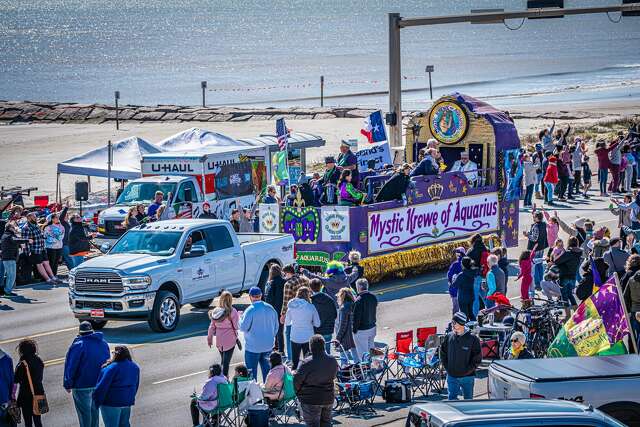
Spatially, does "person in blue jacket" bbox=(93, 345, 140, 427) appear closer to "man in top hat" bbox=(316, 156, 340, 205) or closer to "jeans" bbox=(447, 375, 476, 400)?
"jeans" bbox=(447, 375, 476, 400)

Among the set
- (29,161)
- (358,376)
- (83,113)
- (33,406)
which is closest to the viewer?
(33,406)

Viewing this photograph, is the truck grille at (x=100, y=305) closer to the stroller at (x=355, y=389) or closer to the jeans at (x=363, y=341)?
Result: the jeans at (x=363, y=341)

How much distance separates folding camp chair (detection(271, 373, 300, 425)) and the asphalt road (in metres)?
0.72

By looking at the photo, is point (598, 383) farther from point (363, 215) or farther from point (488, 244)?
point (488, 244)

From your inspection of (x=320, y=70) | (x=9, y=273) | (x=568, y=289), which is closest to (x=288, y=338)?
(x=568, y=289)

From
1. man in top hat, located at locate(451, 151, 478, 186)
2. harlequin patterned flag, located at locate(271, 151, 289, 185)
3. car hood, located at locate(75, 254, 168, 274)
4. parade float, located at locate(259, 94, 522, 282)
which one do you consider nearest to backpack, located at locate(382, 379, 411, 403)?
car hood, located at locate(75, 254, 168, 274)

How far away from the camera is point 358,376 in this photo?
1525 cm

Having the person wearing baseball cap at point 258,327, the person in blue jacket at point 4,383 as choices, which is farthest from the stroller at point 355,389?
the person in blue jacket at point 4,383

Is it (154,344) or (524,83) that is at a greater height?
(524,83)

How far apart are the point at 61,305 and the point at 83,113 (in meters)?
46.7

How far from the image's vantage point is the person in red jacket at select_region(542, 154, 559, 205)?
3372 cm

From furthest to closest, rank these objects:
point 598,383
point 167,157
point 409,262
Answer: point 167,157 → point 409,262 → point 598,383

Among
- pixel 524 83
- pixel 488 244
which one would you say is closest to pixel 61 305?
pixel 488 244

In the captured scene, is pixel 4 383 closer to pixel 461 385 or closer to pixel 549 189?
pixel 461 385
